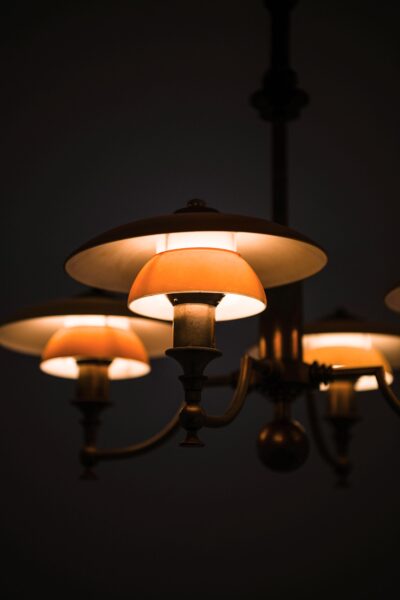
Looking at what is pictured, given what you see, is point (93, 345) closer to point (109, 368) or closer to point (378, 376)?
point (109, 368)

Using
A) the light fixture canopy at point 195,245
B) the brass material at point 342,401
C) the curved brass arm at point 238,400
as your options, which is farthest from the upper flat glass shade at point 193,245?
the brass material at point 342,401

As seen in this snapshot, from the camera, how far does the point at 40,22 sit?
5.07ft

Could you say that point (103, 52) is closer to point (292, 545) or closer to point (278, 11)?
point (278, 11)

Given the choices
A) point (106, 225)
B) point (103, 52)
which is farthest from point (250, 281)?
point (106, 225)

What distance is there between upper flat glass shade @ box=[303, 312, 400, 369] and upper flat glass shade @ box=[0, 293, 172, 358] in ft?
0.78

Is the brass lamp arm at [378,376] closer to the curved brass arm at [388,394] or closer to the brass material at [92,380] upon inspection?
the curved brass arm at [388,394]

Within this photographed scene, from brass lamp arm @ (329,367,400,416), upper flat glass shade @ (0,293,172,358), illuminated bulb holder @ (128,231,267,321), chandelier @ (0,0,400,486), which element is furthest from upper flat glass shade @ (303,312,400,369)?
illuminated bulb holder @ (128,231,267,321)

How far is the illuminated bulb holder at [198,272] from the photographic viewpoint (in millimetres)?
744

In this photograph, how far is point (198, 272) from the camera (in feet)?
2.45

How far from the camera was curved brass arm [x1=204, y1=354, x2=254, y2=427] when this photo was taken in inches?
Result: 32.3

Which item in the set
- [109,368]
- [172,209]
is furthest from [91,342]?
[172,209]

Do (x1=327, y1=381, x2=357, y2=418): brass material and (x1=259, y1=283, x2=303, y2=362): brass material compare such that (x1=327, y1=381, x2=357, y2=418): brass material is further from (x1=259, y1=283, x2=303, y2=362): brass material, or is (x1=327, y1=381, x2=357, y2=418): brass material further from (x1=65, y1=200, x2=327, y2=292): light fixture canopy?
(x1=65, y1=200, x2=327, y2=292): light fixture canopy

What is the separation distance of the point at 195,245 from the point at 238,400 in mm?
200

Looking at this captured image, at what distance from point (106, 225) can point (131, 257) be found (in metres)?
1.10
